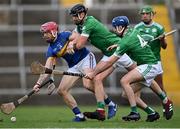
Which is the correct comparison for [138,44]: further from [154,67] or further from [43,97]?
[43,97]

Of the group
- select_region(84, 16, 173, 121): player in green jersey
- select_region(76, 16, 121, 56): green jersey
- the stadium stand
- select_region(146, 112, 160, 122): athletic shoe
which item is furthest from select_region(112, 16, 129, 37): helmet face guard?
the stadium stand

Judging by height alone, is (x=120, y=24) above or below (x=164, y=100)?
above

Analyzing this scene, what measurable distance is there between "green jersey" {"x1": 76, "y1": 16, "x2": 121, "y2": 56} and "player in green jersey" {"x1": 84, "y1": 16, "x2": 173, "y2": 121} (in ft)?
0.79

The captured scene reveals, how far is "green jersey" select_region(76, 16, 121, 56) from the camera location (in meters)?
16.7

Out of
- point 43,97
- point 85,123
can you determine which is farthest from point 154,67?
point 43,97

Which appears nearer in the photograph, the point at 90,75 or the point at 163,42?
the point at 90,75

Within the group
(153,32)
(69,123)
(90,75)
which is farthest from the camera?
(153,32)

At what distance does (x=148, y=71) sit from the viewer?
16703 mm

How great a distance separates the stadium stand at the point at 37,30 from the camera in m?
25.6

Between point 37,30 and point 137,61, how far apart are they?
32.2ft

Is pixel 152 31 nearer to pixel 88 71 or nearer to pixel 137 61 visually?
pixel 137 61

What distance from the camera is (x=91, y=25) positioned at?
16.7 metres

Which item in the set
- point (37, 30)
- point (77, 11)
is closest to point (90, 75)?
point (77, 11)

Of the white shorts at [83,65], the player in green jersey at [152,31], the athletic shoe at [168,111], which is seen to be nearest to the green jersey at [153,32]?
the player in green jersey at [152,31]
